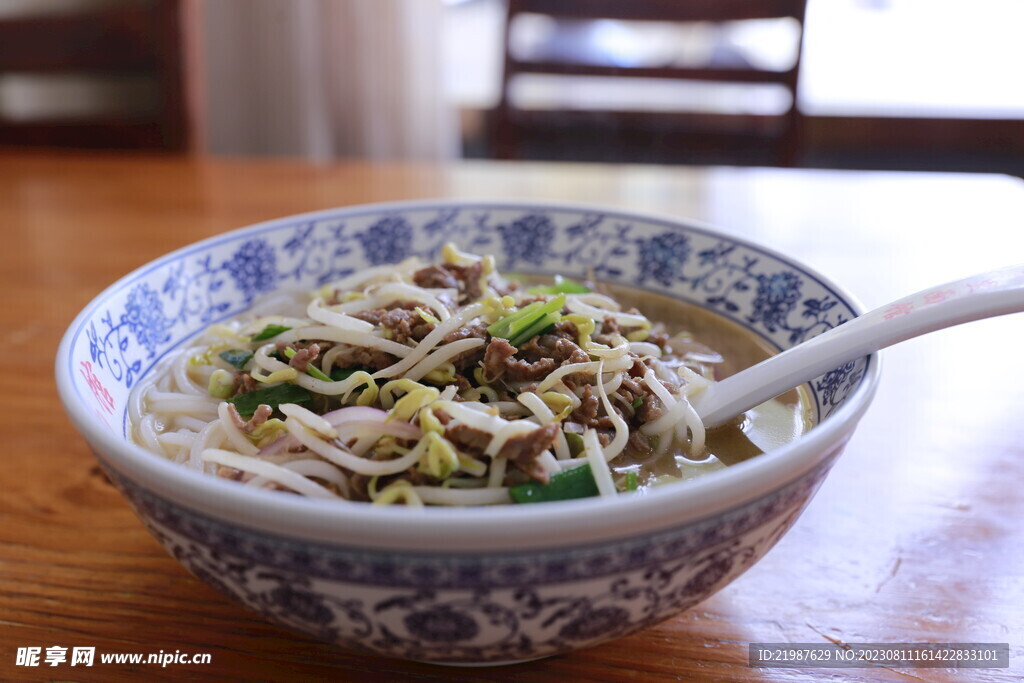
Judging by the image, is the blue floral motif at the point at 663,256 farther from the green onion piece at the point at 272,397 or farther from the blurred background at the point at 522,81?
the blurred background at the point at 522,81

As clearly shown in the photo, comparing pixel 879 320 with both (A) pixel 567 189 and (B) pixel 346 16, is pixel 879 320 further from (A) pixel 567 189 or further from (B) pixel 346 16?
(B) pixel 346 16

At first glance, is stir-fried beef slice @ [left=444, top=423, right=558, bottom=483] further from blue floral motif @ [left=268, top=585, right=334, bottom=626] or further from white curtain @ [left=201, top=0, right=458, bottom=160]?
white curtain @ [left=201, top=0, right=458, bottom=160]

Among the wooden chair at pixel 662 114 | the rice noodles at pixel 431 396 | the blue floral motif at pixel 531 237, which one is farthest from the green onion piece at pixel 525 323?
Answer: the wooden chair at pixel 662 114

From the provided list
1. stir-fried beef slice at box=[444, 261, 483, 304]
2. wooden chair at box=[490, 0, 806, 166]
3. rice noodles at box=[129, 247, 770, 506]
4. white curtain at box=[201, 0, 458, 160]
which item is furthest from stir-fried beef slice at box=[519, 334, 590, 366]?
white curtain at box=[201, 0, 458, 160]

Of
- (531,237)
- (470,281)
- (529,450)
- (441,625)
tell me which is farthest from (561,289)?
(441,625)

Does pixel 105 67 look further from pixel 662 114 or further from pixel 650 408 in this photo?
pixel 650 408

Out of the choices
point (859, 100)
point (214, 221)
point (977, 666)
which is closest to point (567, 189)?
point (214, 221)
